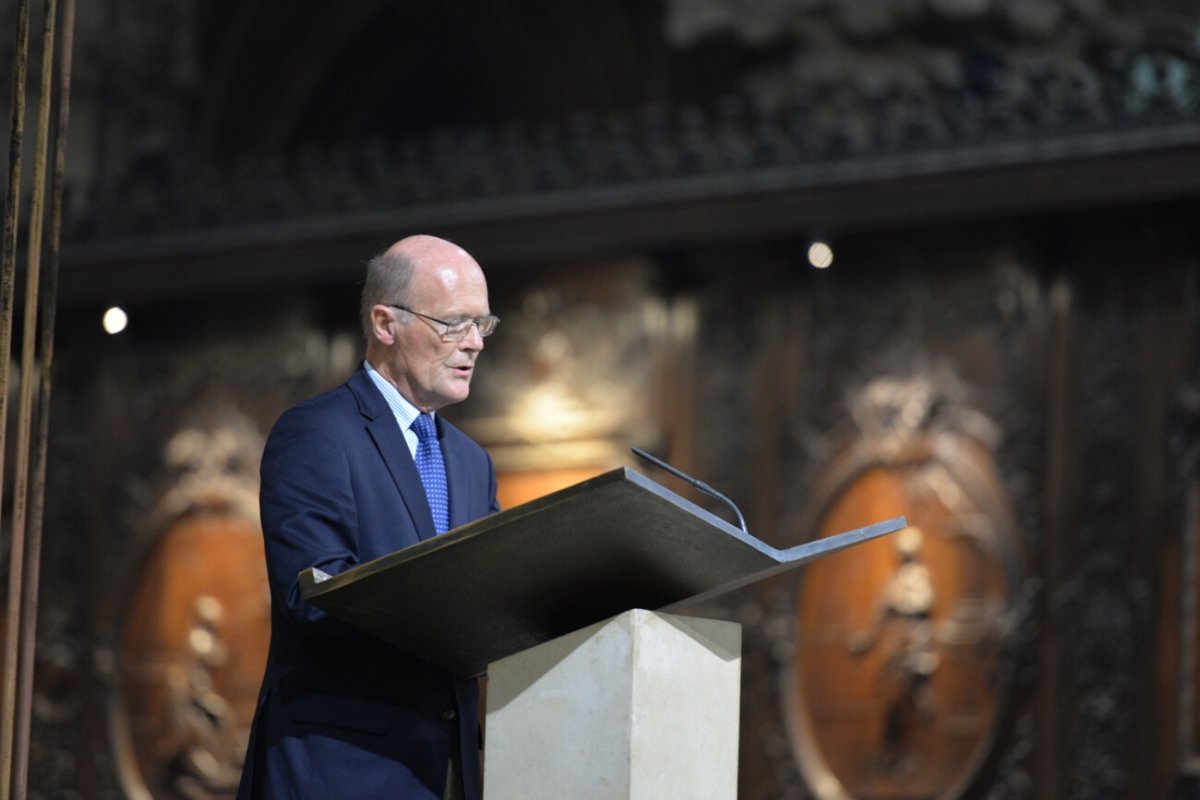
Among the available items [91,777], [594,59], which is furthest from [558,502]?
[594,59]

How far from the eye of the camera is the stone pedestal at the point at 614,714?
2.72 meters

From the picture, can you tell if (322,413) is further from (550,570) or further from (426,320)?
(550,570)

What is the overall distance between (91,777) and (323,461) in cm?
621

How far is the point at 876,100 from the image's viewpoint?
24.6 ft

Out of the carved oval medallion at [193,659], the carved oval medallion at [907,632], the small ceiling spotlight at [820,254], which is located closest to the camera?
the carved oval medallion at [907,632]

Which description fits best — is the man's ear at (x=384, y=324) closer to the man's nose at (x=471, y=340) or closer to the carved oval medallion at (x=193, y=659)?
the man's nose at (x=471, y=340)

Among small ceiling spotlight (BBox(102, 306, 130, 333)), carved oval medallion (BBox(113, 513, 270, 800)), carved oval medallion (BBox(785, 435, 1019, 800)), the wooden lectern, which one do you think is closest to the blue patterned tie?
the wooden lectern

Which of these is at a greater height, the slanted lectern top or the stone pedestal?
the slanted lectern top

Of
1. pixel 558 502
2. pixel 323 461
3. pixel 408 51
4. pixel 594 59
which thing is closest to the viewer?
pixel 558 502

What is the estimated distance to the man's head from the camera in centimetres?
317

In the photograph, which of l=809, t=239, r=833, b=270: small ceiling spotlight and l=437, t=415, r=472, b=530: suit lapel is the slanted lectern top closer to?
l=437, t=415, r=472, b=530: suit lapel

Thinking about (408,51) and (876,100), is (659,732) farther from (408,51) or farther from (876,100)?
(408,51)

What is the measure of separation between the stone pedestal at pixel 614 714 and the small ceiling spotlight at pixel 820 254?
479cm

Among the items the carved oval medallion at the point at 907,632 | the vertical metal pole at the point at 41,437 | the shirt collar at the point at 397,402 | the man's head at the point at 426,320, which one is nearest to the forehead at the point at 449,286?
the man's head at the point at 426,320
